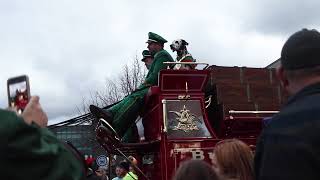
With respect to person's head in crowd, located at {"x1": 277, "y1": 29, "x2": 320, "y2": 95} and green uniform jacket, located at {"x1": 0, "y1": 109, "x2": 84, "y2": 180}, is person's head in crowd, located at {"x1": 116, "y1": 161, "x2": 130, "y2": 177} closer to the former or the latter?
→ person's head in crowd, located at {"x1": 277, "y1": 29, "x2": 320, "y2": 95}

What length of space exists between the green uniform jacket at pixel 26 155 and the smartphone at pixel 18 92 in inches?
12.8

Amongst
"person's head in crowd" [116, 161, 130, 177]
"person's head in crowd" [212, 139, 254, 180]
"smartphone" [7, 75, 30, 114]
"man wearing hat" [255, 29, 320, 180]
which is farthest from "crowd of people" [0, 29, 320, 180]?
"person's head in crowd" [116, 161, 130, 177]

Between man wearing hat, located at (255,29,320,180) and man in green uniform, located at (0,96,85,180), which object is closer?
man in green uniform, located at (0,96,85,180)

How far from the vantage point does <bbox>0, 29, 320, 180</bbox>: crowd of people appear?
1.36 meters

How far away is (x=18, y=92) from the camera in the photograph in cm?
178

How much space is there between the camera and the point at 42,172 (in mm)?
1374

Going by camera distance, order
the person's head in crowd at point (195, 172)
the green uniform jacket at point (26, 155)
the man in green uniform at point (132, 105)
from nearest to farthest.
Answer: the green uniform jacket at point (26, 155), the person's head in crowd at point (195, 172), the man in green uniform at point (132, 105)

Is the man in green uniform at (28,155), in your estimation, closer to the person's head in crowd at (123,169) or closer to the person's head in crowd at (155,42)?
the person's head in crowd at (155,42)

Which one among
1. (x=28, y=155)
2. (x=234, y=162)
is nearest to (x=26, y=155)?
(x=28, y=155)

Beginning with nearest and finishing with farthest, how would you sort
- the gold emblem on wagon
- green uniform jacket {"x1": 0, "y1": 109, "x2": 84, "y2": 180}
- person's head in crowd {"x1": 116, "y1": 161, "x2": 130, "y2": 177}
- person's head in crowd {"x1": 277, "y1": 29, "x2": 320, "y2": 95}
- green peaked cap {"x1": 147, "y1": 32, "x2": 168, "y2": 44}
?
1. green uniform jacket {"x1": 0, "y1": 109, "x2": 84, "y2": 180}
2. person's head in crowd {"x1": 277, "y1": 29, "x2": 320, "y2": 95}
3. the gold emblem on wagon
4. green peaked cap {"x1": 147, "y1": 32, "x2": 168, "y2": 44}
5. person's head in crowd {"x1": 116, "y1": 161, "x2": 130, "y2": 177}

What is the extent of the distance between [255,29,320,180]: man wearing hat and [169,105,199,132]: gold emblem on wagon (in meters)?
4.88

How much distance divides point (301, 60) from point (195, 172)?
953mm

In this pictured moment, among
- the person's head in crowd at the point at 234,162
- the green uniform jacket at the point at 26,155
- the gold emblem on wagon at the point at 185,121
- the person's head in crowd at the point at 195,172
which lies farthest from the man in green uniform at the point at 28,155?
the gold emblem on wagon at the point at 185,121

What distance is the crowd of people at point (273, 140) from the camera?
1.36 meters
